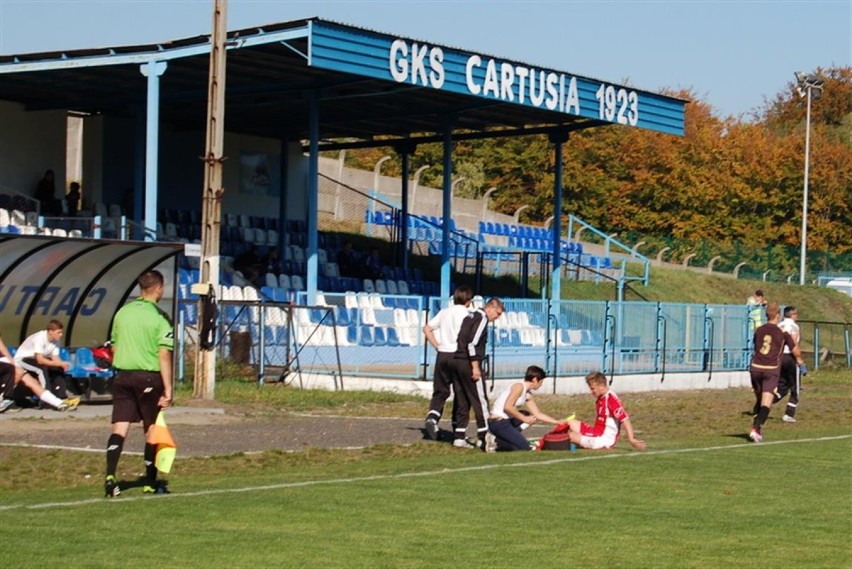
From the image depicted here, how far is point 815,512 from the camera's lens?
1178 centimetres

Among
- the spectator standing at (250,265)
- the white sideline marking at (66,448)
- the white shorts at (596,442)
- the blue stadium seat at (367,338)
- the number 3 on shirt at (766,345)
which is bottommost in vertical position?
the white sideline marking at (66,448)

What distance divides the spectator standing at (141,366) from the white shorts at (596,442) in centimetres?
635

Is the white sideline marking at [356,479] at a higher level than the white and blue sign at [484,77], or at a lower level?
lower

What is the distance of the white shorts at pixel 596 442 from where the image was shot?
17.0 m

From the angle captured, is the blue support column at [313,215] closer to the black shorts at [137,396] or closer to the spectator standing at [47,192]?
the spectator standing at [47,192]

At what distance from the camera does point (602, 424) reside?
17.1 m

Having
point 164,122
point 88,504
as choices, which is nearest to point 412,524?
point 88,504

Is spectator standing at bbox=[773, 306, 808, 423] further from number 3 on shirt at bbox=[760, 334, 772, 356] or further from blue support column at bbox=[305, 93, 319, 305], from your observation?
blue support column at bbox=[305, 93, 319, 305]

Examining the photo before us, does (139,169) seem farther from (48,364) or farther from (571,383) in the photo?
A: (48,364)

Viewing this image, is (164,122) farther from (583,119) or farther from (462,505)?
(462,505)

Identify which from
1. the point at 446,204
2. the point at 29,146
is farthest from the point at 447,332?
the point at 29,146

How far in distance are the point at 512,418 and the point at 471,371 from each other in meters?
0.80

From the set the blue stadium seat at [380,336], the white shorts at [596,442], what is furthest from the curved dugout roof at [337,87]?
the white shorts at [596,442]

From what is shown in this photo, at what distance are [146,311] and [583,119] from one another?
1006 inches
